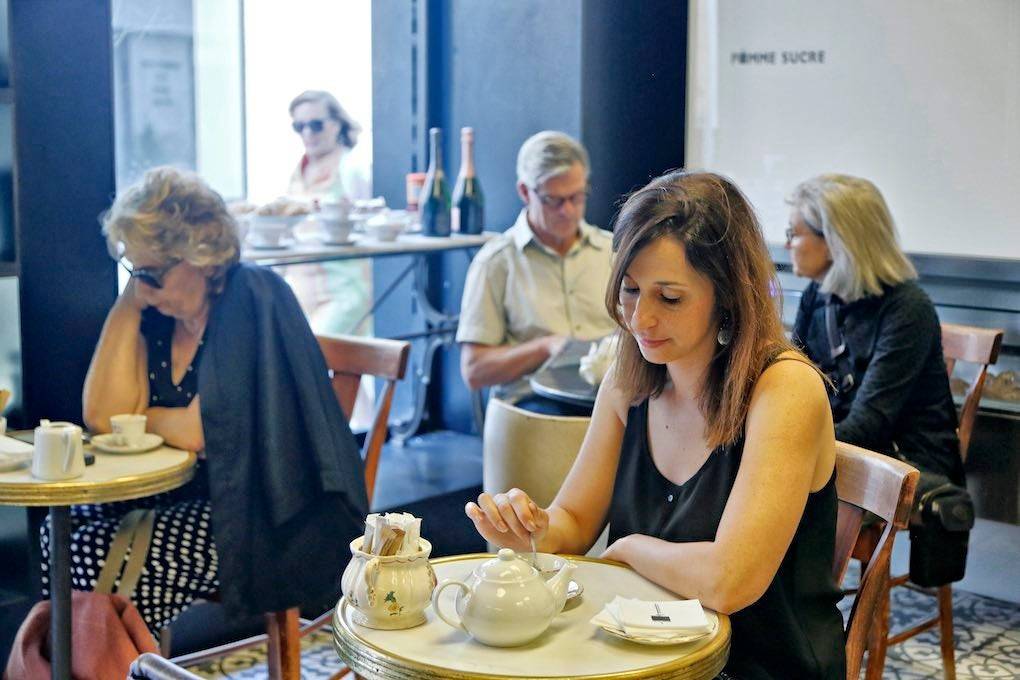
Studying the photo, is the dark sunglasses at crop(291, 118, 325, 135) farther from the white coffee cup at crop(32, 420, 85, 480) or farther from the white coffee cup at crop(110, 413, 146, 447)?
the white coffee cup at crop(32, 420, 85, 480)

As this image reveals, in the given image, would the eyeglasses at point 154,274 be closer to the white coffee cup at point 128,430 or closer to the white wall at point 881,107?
the white coffee cup at point 128,430

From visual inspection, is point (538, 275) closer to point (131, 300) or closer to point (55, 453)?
point (131, 300)

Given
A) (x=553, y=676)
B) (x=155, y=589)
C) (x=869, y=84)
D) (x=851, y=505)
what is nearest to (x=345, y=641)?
(x=553, y=676)

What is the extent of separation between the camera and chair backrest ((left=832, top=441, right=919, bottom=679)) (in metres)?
1.87

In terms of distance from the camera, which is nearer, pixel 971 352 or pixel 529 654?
pixel 529 654

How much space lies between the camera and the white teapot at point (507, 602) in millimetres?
1575

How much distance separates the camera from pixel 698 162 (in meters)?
4.57

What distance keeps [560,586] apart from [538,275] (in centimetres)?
224

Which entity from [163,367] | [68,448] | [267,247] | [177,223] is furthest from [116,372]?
[267,247]

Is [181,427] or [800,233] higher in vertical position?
[800,233]

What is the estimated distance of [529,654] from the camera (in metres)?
1.59

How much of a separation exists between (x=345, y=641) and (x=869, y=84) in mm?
3030

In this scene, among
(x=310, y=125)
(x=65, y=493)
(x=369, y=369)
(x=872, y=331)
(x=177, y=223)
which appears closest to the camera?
(x=65, y=493)

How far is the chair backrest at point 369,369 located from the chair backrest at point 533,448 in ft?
0.81
